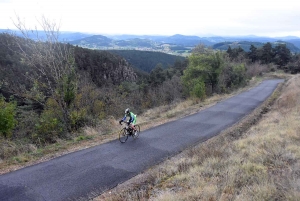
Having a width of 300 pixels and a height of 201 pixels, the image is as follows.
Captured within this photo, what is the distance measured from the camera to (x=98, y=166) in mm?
7480

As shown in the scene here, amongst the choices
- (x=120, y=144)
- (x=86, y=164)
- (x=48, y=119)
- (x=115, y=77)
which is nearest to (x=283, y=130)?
(x=120, y=144)

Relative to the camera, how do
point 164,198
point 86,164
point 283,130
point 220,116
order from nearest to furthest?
point 164,198
point 86,164
point 283,130
point 220,116

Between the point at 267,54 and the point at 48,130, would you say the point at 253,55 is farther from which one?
the point at 48,130

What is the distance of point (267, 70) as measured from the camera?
172ft

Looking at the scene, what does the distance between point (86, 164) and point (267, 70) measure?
53.9 meters

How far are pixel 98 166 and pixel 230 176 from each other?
4.12 meters

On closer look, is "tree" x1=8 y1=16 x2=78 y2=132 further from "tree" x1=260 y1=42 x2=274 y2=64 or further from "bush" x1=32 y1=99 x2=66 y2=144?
"tree" x1=260 y1=42 x2=274 y2=64

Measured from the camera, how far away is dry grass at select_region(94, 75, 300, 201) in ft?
15.0

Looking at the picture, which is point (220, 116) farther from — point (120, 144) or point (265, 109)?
point (120, 144)

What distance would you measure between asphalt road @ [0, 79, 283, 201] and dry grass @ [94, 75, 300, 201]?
2.00 feet

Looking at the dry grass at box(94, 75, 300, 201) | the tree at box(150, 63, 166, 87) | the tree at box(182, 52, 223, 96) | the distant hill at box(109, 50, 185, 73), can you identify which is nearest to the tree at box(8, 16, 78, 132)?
the dry grass at box(94, 75, 300, 201)

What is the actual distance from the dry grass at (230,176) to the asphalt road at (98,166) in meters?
0.61

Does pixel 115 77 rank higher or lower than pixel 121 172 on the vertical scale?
lower

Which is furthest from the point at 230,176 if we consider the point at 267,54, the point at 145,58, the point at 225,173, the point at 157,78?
the point at 145,58
